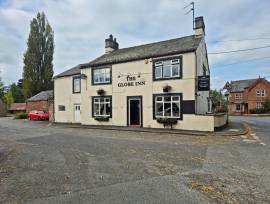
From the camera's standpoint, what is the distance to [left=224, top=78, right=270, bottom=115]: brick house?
49969mm

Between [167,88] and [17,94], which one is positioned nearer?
[167,88]

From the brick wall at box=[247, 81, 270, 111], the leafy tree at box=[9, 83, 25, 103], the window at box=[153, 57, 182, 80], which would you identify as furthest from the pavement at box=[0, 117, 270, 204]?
the leafy tree at box=[9, 83, 25, 103]

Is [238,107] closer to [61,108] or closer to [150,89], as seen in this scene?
[150,89]

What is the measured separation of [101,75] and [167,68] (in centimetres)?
673

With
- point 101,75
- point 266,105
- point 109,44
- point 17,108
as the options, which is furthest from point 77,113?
point 266,105

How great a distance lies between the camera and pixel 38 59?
4694 cm

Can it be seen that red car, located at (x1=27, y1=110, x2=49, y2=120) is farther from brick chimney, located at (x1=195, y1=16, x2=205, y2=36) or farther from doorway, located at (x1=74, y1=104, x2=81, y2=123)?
brick chimney, located at (x1=195, y1=16, x2=205, y2=36)

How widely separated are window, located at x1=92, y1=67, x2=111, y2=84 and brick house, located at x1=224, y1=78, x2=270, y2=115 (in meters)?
39.5

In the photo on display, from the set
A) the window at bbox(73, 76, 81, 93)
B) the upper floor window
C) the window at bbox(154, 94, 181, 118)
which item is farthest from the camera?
the upper floor window

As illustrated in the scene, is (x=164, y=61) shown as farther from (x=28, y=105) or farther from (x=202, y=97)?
(x=28, y=105)

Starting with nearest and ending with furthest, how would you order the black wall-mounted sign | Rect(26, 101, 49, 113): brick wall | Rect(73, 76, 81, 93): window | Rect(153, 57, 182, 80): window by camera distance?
the black wall-mounted sign, Rect(153, 57, 182, 80): window, Rect(73, 76, 81, 93): window, Rect(26, 101, 49, 113): brick wall

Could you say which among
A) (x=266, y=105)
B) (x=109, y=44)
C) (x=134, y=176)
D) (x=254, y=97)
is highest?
(x=109, y=44)

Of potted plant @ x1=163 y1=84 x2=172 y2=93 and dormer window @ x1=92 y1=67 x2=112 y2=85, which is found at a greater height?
dormer window @ x1=92 y1=67 x2=112 y2=85

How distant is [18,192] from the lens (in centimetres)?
469
